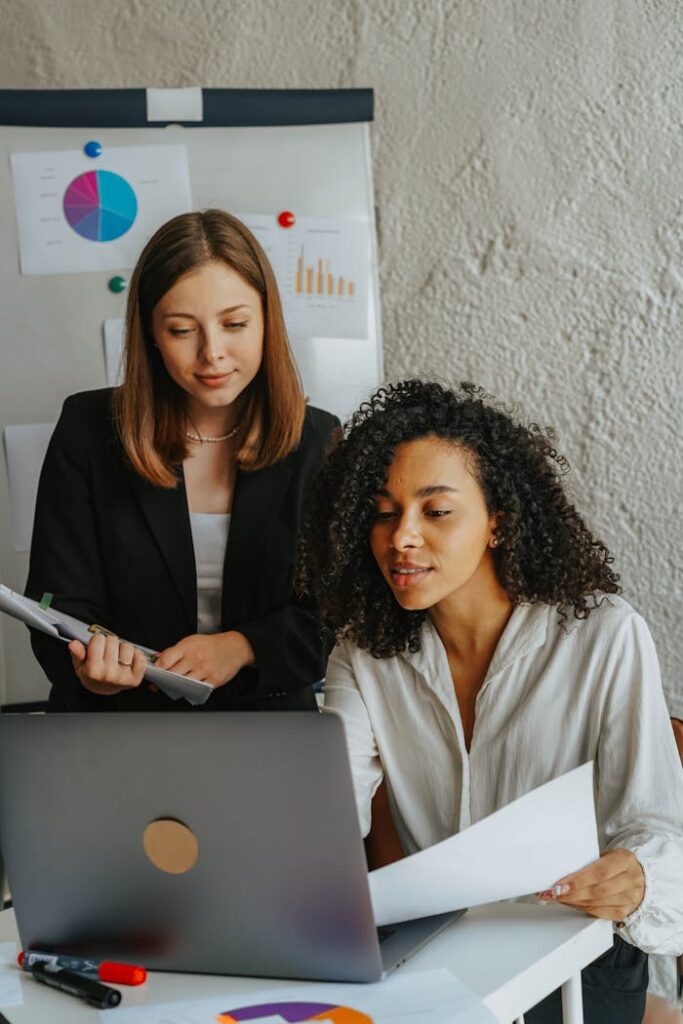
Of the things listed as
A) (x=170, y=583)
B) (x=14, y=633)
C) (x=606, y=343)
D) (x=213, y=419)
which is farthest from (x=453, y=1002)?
(x=606, y=343)

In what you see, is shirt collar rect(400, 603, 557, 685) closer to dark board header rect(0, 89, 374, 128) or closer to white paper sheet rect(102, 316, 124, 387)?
white paper sheet rect(102, 316, 124, 387)

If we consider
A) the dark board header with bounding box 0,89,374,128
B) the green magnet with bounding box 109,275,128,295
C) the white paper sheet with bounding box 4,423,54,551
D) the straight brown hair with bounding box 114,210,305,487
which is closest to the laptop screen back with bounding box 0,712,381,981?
the straight brown hair with bounding box 114,210,305,487

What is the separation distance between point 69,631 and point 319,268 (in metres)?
1.09

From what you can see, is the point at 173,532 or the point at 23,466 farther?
the point at 23,466

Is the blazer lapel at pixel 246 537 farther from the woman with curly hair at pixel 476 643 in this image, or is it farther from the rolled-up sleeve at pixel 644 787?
the rolled-up sleeve at pixel 644 787

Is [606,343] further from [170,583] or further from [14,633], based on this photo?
[14,633]

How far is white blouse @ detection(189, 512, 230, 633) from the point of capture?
75.4 inches

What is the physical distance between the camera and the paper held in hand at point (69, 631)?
150cm

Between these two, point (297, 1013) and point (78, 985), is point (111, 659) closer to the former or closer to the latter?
point (78, 985)

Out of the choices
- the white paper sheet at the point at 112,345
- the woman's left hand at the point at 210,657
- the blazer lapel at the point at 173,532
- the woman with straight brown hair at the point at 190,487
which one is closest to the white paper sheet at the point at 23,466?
the white paper sheet at the point at 112,345

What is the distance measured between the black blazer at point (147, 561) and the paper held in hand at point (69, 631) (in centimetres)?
23

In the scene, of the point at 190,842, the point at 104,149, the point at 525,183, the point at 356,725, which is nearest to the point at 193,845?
the point at 190,842

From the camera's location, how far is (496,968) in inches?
40.5

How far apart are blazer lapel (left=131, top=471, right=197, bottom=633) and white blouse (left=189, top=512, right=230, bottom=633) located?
0.02 metres
